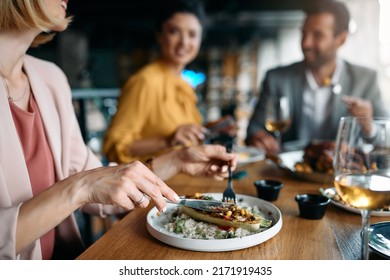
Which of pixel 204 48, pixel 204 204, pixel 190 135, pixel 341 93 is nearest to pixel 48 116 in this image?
pixel 204 204

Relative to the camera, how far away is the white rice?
0.74 metres

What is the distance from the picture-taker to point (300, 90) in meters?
2.45

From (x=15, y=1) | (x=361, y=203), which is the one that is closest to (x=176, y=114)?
(x=15, y=1)

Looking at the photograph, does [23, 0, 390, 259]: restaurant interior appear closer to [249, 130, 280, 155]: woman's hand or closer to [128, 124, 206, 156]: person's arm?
[249, 130, 280, 155]: woman's hand

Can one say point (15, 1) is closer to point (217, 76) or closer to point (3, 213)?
point (3, 213)

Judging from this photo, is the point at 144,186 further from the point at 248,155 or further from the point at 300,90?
the point at 300,90

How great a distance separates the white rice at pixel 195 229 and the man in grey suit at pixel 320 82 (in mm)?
1469

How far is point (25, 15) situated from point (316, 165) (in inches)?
39.2

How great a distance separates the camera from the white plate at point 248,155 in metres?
1.51

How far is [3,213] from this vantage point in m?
0.70

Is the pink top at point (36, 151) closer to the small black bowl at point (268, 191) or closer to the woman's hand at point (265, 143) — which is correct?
the small black bowl at point (268, 191)

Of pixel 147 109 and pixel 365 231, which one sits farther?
pixel 147 109

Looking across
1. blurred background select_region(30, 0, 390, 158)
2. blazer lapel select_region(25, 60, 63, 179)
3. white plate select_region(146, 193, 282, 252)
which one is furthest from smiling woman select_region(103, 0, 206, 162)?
blurred background select_region(30, 0, 390, 158)
